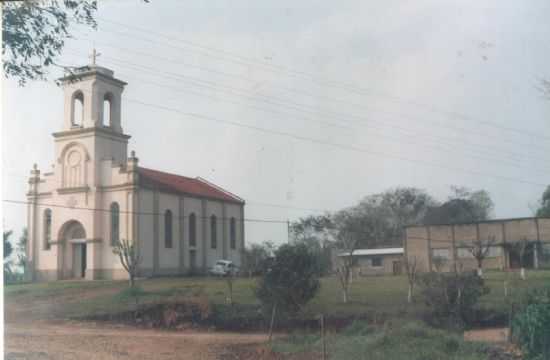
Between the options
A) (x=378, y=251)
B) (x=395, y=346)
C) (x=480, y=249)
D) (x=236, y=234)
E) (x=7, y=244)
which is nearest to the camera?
(x=395, y=346)

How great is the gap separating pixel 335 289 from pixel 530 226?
17.3ft

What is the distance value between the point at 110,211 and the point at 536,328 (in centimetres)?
1003

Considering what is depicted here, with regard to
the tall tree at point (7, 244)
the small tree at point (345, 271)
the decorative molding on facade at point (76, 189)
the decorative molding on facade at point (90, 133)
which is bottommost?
the small tree at point (345, 271)

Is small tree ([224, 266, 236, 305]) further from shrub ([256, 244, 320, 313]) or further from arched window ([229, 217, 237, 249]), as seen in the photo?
shrub ([256, 244, 320, 313])

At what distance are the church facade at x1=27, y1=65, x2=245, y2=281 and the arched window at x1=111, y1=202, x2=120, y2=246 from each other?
3cm

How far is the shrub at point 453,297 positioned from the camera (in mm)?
12845

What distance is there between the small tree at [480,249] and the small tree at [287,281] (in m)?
5.48

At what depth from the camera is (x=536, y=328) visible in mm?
8523

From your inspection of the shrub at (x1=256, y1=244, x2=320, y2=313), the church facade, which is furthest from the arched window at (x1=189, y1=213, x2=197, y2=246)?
the shrub at (x1=256, y1=244, x2=320, y2=313)

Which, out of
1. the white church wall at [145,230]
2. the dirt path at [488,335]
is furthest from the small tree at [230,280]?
the dirt path at [488,335]

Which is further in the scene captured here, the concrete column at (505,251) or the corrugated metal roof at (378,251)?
the corrugated metal roof at (378,251)

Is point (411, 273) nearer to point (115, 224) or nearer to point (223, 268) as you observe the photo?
point (223, 268)

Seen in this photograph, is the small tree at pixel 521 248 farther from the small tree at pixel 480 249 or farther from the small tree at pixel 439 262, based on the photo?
the small tree at pixel 439 262

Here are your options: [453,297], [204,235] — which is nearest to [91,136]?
[204,235]
